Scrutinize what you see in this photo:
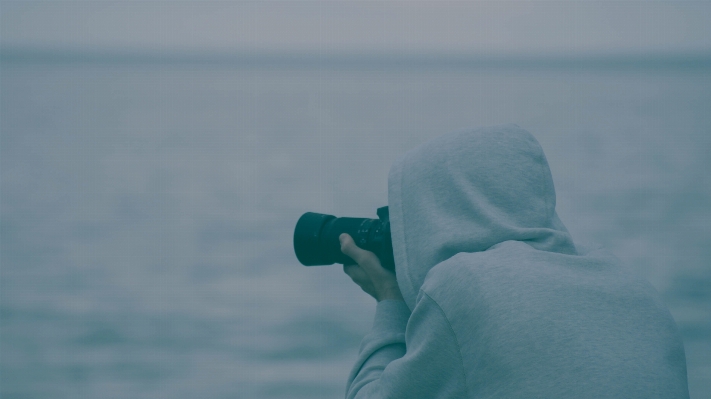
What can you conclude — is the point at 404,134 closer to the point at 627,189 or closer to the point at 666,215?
the point at 627,189

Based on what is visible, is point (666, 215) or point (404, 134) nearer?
point (666, 215)

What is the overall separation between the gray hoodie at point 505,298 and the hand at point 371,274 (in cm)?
A: 11

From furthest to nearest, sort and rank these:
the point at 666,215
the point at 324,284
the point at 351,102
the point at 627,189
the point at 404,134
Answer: the point at 351,102 → the point at 404,134 → the point at 627,189 → the point at 666,215 → the point at 324,284

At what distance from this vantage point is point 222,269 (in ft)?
13.4

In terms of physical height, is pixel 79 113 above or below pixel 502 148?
above

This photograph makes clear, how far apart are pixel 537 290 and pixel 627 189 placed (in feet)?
20.2

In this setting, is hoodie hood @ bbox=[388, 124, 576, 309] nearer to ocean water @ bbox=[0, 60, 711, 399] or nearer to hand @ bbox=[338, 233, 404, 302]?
hand @ bbox=[338, 233, 404, 302]

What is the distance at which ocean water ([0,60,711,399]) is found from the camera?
2.81m

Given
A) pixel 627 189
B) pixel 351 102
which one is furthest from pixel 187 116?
pixel 627 189

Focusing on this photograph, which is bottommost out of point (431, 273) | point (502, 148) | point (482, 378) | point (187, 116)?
point (482, 378)

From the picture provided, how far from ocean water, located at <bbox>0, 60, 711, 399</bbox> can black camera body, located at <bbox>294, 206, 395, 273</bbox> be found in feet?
4.77

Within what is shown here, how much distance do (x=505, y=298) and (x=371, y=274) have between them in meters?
0.36

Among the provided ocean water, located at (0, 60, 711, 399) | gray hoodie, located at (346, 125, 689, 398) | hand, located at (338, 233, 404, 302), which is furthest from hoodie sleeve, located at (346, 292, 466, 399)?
ocean water, located at (0, 60, 711, 399)

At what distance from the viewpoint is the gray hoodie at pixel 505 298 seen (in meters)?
0.68
